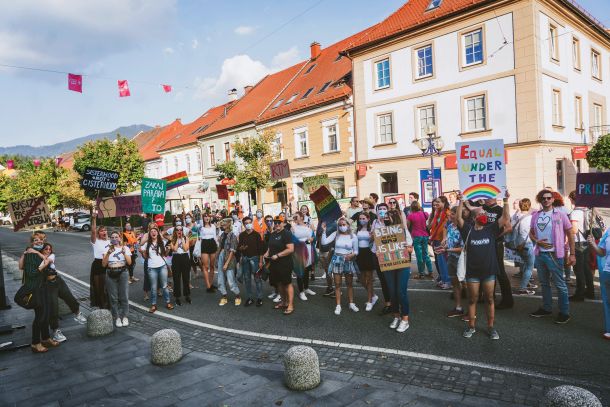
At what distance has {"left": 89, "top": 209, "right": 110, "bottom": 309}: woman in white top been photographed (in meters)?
8.66

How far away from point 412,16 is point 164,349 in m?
21.7

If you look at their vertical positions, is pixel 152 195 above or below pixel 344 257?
above

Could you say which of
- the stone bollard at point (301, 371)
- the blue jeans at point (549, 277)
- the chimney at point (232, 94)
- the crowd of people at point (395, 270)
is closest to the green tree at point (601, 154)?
the crowd of people at point (395, 270)

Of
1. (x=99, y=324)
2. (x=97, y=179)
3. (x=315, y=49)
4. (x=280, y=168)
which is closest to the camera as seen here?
(x=99, y=324)

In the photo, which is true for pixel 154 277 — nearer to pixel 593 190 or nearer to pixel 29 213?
pixel 29 213

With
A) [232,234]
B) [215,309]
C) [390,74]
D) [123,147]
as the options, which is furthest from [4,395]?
[123,147]

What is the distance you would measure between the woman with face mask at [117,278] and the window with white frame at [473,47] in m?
17.5

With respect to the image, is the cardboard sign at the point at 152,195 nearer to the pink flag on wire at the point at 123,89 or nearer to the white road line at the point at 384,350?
the white road line at the point at 384,350

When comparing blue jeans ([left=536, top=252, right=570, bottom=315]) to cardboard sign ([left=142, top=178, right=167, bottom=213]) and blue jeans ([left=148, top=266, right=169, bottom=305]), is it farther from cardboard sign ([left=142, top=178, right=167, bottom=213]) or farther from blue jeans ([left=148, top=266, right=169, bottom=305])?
cardboard sign ([left=142, top=178, right=167, bottom=213])

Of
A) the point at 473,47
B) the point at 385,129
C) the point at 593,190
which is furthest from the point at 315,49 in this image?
the point at 593,190

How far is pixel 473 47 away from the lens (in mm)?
19625

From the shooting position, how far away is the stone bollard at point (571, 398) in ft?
10.9

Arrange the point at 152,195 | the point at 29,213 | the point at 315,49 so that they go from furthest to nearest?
the point at 315,49
the point at 152,195
the point at 29,213

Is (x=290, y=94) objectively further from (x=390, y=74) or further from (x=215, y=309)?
(x=215, y=309)
